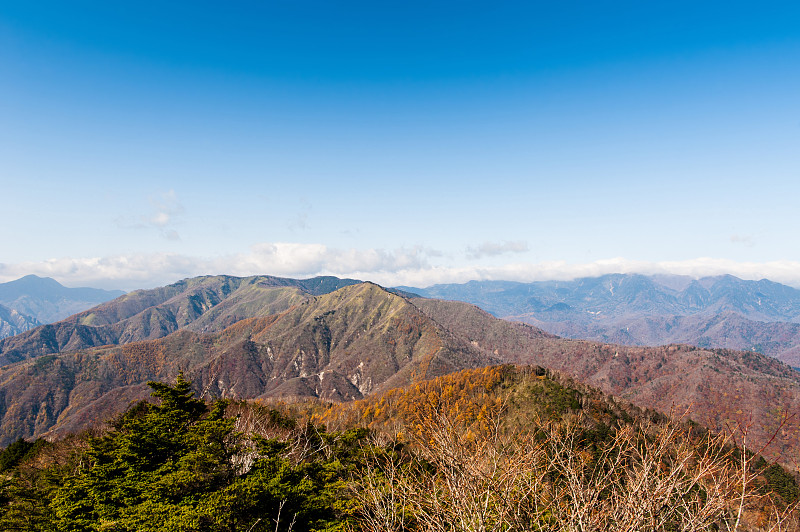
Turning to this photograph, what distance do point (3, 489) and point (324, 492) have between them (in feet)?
99.8

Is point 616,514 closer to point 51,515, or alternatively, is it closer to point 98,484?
point 98,484

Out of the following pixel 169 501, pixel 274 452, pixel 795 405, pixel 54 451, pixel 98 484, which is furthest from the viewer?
pixel 795 405

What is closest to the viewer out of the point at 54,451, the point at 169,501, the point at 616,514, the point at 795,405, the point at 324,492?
the point at 616,514

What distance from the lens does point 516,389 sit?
116938 millimetres

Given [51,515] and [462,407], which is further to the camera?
[462,407]

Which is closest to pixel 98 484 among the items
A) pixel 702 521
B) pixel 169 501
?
pixel 169 501

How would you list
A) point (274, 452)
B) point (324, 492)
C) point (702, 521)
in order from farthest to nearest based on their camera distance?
point (274, 452), point (324, 492), point (702, 521)

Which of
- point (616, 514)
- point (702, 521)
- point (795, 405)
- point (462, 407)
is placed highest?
point (702, 521)

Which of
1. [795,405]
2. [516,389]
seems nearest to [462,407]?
[516,389]

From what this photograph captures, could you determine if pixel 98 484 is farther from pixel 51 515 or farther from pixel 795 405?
pixel 795 405

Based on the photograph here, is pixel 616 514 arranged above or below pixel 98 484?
above

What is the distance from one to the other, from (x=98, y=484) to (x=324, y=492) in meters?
→ 18.9

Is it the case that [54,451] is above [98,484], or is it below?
below

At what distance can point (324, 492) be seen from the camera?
3186 centimetres
